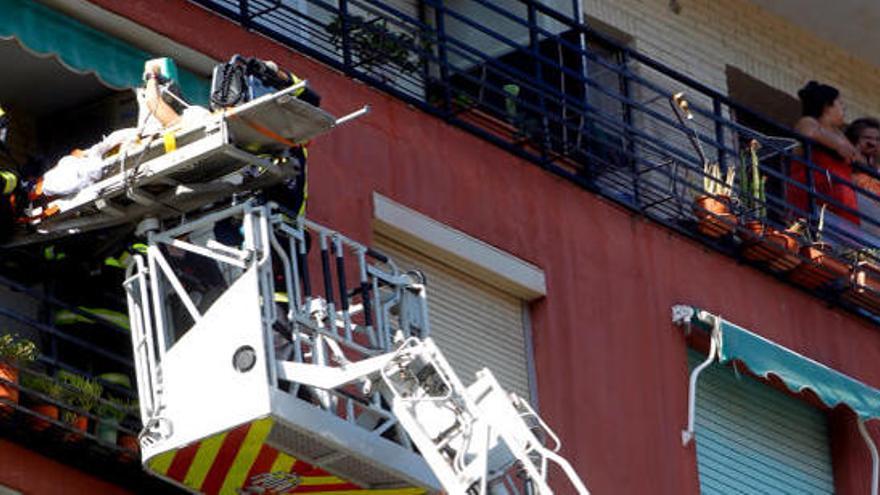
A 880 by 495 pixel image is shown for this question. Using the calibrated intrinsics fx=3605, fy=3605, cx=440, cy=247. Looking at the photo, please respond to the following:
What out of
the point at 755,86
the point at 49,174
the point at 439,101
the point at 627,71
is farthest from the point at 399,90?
the point at 755,86

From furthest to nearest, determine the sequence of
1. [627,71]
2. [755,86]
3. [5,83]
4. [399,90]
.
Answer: [755,86]
[627,71]
[399,90]
[5,83]

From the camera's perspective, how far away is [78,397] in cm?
1758

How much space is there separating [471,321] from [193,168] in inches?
157

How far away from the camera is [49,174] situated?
17.8 meters

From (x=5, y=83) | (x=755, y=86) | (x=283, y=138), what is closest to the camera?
(x=283, y=138)

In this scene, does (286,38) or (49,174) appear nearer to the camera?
(49,174)

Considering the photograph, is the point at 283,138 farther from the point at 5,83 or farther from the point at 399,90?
the point at 399,90

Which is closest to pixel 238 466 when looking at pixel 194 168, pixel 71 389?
pixel 71 389

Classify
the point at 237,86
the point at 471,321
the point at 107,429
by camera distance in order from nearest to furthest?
1. the point at 237,86
2. the point at 107,429
3. the point at 471,321

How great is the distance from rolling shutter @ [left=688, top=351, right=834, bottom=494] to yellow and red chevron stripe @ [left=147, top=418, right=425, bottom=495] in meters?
4.85

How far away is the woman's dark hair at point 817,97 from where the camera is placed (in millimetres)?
25203

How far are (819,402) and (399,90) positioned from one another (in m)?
3.95

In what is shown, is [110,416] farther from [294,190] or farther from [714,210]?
[714,210]

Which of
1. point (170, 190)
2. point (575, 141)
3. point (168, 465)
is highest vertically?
point (575, 141)
